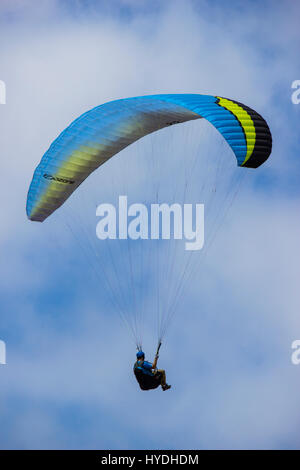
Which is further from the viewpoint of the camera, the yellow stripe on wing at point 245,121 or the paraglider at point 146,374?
the paraglider at point 146,374

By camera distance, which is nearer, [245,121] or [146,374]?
[245,121]

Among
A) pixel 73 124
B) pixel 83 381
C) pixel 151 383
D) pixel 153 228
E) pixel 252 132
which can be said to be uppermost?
pixel 83 381

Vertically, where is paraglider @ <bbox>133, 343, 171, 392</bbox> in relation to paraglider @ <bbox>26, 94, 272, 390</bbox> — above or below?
below

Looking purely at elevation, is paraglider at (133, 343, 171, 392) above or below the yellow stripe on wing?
below

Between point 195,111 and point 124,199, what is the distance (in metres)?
21.2

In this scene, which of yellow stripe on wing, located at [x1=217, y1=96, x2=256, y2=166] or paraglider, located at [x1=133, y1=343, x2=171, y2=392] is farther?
paraglider, located at [x1=133, y1=343, x2=171, y2=392]

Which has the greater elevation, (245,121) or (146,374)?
(245,121)

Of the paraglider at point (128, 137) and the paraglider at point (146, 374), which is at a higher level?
the paraglider at point (128, 137)

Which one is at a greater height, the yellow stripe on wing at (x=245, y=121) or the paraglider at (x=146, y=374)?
the yellow stripe on wing at (x=245, y=121)

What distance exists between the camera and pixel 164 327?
35.5 metres

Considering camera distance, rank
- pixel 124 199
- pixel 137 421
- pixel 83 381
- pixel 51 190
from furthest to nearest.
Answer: pixel 83 381, pixel 137 421, pixel 124 199, pixel 51 190
